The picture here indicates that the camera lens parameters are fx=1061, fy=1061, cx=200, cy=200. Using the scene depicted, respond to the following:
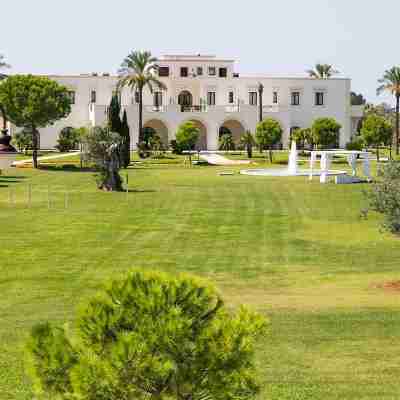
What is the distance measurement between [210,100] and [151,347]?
102365 millimetres

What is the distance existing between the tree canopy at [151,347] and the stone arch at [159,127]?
317 feet

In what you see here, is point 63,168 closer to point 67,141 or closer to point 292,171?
point 292,171

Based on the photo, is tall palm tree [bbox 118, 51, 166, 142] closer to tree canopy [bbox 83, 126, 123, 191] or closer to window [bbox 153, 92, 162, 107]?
window [bbox 153, 92, 162, 107]

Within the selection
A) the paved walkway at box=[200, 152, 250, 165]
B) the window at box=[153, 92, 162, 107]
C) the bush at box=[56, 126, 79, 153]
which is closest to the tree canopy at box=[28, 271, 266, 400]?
the paved walkway at box=[200, 152, 250, 165]

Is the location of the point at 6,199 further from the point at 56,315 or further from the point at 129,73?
the point at 129,73

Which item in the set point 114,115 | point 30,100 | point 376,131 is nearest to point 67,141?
point 30,100

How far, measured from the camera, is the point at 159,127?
Result: 105875 mm

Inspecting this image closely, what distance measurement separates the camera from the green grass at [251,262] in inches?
597

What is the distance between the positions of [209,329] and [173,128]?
9517 cm

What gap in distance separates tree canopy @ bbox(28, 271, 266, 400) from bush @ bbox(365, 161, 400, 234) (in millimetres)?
21740

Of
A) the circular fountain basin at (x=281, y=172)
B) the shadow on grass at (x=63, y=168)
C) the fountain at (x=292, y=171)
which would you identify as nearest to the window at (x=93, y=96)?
the shadow on grass at (x=63, y=168)

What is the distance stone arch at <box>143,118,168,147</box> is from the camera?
10488 centimetres

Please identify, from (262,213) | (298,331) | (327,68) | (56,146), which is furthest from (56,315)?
(327,68)

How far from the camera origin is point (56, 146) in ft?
327
